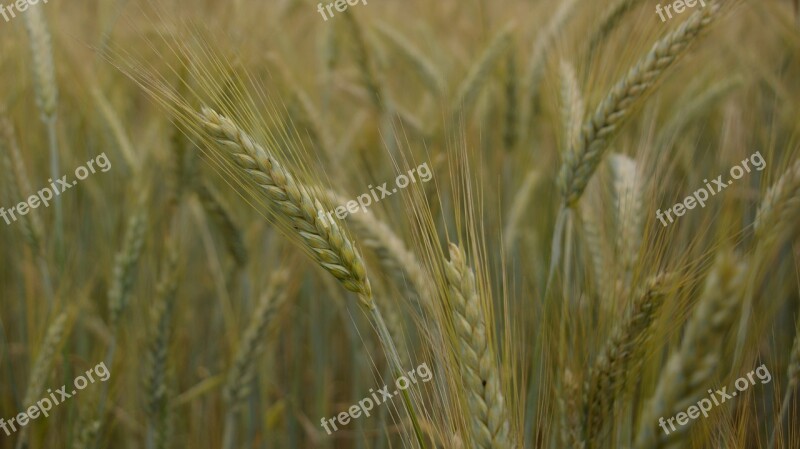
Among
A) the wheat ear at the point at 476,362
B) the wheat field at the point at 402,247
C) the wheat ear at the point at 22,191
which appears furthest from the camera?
the wheat ear at the point at 22,191

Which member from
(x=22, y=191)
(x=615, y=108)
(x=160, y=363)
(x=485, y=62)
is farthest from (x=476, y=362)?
(x=485, y=62)

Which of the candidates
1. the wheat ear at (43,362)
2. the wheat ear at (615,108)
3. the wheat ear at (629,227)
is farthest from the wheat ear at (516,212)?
the wheat ear at (43,362)

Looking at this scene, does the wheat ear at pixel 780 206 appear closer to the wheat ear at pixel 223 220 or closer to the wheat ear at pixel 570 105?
the wheat ear at pixel 570 105

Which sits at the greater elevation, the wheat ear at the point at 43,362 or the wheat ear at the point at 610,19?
the wheat ear at the point at 610,19

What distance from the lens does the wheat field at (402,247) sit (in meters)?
0.93

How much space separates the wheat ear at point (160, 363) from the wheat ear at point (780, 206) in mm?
1172

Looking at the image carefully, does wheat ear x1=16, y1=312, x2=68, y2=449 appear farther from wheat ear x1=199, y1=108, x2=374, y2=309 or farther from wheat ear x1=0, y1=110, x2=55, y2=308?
wheat ear x1=199, y1=108, x2=374, y2=309

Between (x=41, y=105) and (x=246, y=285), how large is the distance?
0.67m

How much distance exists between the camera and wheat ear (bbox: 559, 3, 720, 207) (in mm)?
1148

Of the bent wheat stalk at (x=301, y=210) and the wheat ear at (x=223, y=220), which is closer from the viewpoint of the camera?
the bent wheat stalk at (x=301, y=210)

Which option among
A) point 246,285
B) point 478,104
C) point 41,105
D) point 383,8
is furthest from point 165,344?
point 383,8

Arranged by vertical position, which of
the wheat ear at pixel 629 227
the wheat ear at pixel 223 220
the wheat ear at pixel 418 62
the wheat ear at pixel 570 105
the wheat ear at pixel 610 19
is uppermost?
the wheat ear at pixel 418 62

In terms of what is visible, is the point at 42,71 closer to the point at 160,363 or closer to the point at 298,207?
the point at 160,363

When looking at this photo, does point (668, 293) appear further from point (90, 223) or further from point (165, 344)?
point (90, 223)
